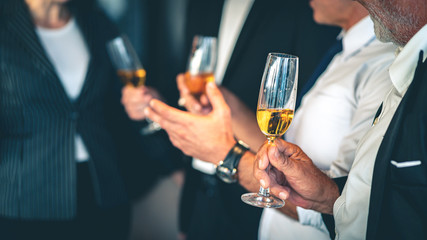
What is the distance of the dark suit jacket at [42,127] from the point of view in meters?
1.93

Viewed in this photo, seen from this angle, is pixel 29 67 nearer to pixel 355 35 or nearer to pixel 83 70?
pixel 83 70

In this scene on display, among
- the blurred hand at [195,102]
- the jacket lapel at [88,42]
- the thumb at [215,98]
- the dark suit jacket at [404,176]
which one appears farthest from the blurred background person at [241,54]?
the dark suit jacket at [404,176]

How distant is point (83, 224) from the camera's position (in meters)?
2.27

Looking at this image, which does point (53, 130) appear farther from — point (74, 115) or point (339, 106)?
point (339, 106)

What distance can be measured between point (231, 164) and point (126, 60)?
89cm

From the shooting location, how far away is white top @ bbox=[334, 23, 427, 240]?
3.10 feet

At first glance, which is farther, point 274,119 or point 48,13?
point 48,13

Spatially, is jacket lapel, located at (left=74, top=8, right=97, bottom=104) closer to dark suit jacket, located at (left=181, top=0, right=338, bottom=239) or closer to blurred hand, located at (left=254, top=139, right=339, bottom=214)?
dark suit jacket, located at (left=181, top=0, right=338, bottom=239)

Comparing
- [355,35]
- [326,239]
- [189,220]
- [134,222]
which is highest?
[355,35]

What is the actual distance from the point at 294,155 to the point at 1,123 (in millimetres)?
1666

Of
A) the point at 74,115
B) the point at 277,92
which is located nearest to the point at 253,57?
the point at 277,92

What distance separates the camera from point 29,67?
1945 mm

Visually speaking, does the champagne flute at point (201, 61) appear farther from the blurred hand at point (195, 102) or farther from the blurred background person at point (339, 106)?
the blurred background person at point (339, 106)

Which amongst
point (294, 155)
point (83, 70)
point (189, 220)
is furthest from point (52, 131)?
point (294, 155)
